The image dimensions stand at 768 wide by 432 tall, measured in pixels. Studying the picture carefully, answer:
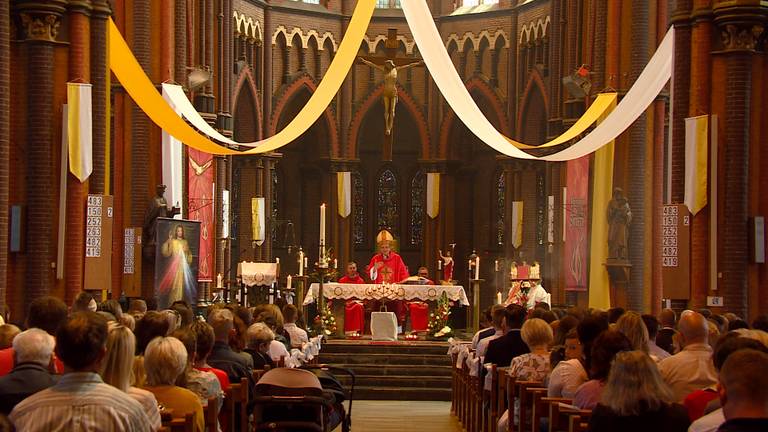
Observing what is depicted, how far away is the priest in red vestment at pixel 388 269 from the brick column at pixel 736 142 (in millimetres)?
10860

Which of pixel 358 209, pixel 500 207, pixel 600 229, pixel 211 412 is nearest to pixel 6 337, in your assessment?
pixel 211 412

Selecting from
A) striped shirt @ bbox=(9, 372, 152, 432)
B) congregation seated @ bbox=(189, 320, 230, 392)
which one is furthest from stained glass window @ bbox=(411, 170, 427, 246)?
striped shirt @ bbox=(9, 372, 152, 432)

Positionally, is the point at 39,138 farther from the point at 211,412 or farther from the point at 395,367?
the point at 211,412

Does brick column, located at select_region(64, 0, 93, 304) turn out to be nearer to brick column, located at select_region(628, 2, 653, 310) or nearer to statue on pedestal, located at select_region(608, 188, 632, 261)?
statue on pedestal, located at select_region(608, 188, 632, 261)

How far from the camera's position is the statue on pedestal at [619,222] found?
72.2 feet

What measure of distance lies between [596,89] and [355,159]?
44.0ft

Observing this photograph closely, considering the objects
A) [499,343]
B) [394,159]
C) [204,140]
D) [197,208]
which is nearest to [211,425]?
[499,343]

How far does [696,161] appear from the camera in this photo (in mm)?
16578

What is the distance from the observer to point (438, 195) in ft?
121

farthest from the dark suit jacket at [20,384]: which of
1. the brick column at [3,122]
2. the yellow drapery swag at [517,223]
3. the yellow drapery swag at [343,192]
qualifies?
the yellow drapery swag at [343,192]

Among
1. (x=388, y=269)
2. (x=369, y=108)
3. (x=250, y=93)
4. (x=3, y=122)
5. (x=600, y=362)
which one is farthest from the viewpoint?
(x=369, y=108)

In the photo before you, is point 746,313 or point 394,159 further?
point 394,159

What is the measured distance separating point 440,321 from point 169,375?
687 inches

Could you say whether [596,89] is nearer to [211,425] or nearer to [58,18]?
[58,18]
